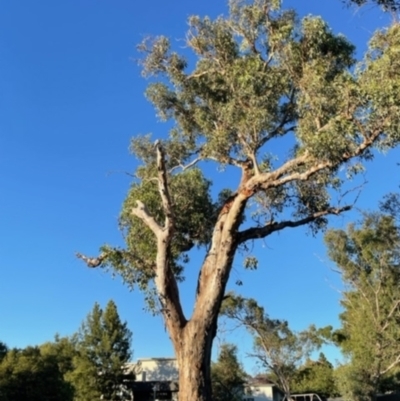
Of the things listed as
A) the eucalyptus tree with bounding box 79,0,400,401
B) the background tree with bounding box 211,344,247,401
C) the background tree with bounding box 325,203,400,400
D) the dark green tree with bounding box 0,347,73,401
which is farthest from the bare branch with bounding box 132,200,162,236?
the background tree with bounding box 211,344,247,401

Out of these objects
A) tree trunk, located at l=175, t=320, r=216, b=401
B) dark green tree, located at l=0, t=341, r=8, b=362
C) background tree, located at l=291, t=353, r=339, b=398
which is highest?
dark green tree, located at l=0, t=341, r=8, b=362

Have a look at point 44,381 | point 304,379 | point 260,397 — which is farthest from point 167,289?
point 260,397

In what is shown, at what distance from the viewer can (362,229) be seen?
29.0m

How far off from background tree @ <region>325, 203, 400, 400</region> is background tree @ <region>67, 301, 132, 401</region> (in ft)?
50.3

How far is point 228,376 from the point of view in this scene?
3481 centimetres

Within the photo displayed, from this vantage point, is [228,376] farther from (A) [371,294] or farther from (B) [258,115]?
(B) [258,115]

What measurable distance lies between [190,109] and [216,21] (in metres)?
1.98

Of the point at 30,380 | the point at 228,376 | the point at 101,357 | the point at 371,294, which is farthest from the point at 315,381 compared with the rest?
the point at 30,380

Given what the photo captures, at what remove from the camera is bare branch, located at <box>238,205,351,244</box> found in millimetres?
10125

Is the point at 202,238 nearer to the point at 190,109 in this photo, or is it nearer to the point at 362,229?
the point at 190,109

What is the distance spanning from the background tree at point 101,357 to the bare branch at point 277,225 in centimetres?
2789

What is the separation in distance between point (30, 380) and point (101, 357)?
6162 mm

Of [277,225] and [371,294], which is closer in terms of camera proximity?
[277,225]

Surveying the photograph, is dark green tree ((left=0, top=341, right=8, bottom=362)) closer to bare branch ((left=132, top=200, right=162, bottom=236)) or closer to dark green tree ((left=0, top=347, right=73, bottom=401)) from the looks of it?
dark green tree ((left=0, top=347, right=73, bottom=401))
